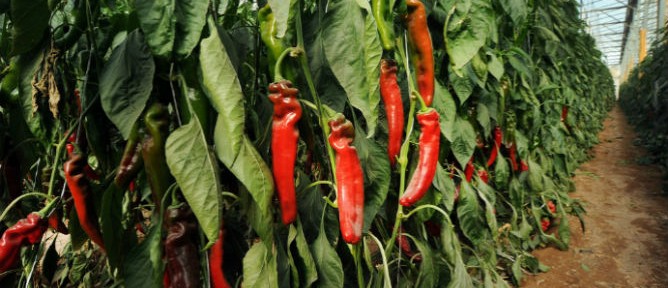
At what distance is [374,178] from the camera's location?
128 centimetres

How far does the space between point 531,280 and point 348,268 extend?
6.80 feet

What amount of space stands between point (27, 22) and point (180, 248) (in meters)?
0.53

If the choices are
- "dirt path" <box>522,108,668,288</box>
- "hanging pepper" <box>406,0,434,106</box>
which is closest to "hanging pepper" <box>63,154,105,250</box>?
"hanging pepper" <box>406,0,434,106</box>

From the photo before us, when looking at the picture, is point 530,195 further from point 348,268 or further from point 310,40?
point 310,40

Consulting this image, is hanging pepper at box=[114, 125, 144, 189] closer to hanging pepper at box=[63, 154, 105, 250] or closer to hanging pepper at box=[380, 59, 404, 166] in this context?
hanging pepper at box=[63, 154, 105, 250]

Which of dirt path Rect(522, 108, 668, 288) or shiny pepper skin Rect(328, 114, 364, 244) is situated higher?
shiny pepper skin Rect(328, 114, 364, 244)

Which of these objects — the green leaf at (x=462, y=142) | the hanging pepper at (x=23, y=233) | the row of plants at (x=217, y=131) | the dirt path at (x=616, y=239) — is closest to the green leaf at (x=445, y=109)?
the row of plants at (x=217, y=131)

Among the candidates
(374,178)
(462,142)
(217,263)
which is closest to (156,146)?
(217,263)

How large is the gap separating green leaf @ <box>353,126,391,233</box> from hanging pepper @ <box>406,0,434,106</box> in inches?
9.6

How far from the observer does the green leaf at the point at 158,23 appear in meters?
0.84

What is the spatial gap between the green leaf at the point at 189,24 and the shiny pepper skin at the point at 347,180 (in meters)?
0.34

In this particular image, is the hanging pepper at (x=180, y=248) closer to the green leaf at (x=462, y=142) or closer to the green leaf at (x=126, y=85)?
the green leaf at (x=126, y=85)

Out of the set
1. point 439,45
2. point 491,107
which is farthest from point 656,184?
point 439,45

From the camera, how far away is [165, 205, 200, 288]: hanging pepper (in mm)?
956
